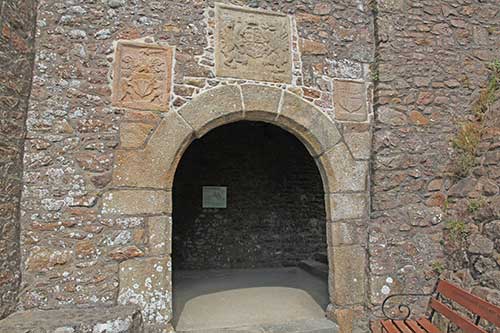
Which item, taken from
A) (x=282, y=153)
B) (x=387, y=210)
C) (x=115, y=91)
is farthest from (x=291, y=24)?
(x=282, y=153)

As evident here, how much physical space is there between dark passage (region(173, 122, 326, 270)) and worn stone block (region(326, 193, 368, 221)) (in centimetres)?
315

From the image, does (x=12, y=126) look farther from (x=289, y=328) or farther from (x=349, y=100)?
(x=349, y=100)

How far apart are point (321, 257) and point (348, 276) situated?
117 inches

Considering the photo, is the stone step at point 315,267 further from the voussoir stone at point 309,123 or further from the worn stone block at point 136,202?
the worn stone block at point 136,202

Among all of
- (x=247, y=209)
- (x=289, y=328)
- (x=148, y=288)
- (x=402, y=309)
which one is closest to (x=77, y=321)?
(x=148, y=288)

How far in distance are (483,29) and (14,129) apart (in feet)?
14.5

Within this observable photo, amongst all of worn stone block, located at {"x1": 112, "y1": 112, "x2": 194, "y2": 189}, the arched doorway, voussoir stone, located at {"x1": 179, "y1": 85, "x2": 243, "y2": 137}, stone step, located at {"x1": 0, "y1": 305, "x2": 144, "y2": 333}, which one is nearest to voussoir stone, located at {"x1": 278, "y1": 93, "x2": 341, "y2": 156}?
voussoir stone, located at {"x1": 179, "y1": 85, "x2": 243, "y2": 137}

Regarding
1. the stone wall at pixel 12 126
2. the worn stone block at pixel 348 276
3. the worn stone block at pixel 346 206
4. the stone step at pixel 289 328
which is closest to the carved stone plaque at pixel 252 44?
the worn stone block at pixel 346 206

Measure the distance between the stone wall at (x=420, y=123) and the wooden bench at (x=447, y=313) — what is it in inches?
6.1

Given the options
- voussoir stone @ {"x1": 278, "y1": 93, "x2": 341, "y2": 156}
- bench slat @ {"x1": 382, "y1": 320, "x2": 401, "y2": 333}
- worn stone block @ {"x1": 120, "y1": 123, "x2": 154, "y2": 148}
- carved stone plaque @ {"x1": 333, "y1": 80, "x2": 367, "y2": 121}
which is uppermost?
carved stone plaque @ {"x1": 333, "y1": 80, "x2": 367, "y2": 121}

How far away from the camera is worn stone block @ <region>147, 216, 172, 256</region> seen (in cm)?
304

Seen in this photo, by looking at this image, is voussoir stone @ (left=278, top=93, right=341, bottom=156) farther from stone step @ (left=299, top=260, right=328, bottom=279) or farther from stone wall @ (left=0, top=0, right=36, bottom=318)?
stone step @ (left=299, top=260, right=328, bottom=279)

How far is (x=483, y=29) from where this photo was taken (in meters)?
3.95

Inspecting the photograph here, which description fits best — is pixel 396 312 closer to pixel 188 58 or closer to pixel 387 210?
pixel 387 210
